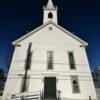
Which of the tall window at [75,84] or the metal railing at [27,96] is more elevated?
the tall window at [75,84]

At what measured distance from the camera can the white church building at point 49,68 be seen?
12758 millimetres

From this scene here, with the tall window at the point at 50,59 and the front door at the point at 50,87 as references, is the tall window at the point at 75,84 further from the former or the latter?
the tall window at the point at 50,59

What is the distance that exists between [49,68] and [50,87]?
202 cm

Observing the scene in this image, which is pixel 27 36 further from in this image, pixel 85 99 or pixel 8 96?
pixel 85 99

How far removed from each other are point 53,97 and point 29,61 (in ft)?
15.3

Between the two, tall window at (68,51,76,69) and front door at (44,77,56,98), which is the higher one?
tall window at (68,51,76,69)

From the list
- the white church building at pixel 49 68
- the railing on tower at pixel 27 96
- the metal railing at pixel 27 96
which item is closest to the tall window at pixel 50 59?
the white church building at pixel 49 68

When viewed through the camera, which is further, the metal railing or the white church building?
the white church building

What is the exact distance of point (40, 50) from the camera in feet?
48.9

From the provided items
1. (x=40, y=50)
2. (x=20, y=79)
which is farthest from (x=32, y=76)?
(x=40, y=50)

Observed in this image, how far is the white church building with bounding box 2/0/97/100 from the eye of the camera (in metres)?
12.8

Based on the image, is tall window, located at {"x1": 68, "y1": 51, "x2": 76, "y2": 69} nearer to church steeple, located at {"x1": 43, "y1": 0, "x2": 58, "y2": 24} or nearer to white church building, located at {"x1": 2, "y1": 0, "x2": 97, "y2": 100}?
white church building, located at {"x1": 2, "y1": 0, "x2": 97, "y2": 100}

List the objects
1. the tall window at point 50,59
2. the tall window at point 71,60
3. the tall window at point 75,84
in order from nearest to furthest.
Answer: the tall window at point 75,84 → the tall window at point 50,59 → the tall window at point 71,60

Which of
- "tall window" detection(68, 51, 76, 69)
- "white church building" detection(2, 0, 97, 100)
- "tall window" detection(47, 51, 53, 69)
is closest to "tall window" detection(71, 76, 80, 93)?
"white church building" detection(2, 0, 97, 100)
